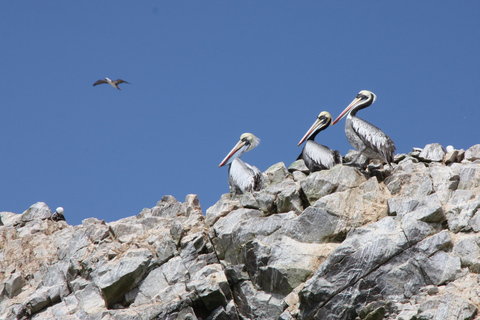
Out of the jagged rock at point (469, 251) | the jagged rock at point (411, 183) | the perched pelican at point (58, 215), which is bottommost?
the jagged rock at point (469, 251)

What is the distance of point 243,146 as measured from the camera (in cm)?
1903

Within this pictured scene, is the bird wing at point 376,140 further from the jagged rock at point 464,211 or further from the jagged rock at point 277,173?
the jagged rock at point 277,173

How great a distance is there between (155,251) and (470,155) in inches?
318

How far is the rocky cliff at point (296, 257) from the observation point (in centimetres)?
1280

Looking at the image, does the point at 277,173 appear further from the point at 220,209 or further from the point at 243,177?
the point at 220,209

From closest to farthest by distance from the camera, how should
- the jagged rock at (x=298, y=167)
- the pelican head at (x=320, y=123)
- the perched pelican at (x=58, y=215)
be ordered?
the pelican head at (x=320, y=123) < the jagged rock at (x=298, y=167) < the perched pelican at (x=58, y=215)

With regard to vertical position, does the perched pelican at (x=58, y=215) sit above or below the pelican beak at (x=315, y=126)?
above

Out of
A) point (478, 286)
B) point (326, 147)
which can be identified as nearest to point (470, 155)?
point (326, 147)

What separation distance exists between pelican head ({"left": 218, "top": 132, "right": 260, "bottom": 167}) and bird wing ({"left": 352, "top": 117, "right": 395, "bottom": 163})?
152 inches

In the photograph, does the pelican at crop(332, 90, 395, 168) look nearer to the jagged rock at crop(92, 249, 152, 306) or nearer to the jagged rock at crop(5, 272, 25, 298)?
the jagged rock at crop(92, 249, 152, 306)

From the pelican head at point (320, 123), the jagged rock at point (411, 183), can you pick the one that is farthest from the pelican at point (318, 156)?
the jagged rock at point (411, 183)

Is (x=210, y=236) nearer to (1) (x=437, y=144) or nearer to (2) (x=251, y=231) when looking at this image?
(2) (x=251, y=231)

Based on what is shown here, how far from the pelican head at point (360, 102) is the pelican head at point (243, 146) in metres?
2.73

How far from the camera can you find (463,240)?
13000 mm
